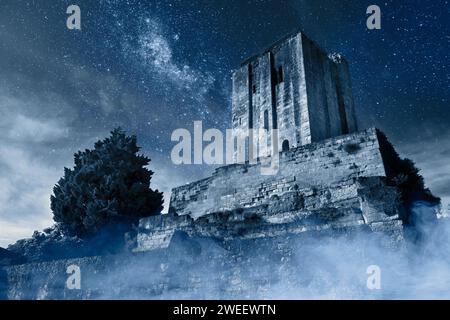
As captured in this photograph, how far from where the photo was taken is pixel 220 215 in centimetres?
934

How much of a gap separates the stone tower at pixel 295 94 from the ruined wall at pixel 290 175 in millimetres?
5061

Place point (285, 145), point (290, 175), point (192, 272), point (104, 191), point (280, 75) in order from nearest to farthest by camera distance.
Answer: point (192, 272) → point (290, 175) → point (104, 191) → point (285, 145) → point (280, 75)

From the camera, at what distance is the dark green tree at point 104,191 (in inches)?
539

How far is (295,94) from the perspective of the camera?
59.0ft

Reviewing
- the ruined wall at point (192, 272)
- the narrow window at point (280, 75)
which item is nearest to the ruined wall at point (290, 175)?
the ruined wall at point (192, 272)

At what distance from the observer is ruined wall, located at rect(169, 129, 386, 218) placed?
10.2 metres

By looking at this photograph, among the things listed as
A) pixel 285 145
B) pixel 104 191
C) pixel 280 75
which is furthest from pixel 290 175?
pixel 280 75

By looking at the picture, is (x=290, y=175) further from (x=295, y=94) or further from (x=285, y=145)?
(x=295, y=94)

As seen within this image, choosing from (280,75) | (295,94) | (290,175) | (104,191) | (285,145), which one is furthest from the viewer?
(280,75)

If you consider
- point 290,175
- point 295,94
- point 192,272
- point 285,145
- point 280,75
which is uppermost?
point 280,75

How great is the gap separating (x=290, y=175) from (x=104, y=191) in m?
8.91

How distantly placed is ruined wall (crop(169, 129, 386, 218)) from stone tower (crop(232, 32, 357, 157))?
199 inches

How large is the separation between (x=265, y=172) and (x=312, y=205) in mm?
2887
